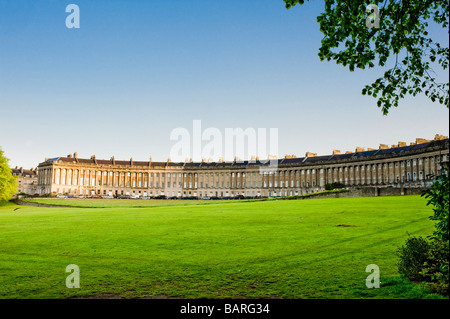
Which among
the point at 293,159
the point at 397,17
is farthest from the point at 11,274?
the point at 293,159

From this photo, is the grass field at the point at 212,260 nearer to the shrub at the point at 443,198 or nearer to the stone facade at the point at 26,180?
the shrub at the point at 443,198

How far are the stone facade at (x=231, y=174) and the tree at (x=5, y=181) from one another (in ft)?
249

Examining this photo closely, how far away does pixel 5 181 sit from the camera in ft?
226

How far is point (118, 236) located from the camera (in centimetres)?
1750

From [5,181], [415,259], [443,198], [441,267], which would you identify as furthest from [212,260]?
[5,181]

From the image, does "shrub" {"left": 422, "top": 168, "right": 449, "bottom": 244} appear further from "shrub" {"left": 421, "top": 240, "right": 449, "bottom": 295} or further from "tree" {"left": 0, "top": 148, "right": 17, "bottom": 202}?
"tree" {"left": 0, "top": 148, "right": 17, "bottom": 202}

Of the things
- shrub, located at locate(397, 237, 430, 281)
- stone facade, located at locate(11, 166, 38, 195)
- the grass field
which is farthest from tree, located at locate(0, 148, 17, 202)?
stone facade, located at locate(11, 166, 38, 195)

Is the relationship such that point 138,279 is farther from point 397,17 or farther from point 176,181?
point 176,181

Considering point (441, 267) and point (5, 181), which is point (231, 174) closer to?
point (5, 181)

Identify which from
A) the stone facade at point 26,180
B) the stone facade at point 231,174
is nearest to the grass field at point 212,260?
the stone facade at point 231,174

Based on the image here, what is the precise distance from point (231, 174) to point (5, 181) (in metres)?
96.0

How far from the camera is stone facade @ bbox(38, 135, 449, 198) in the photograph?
4407 inches
